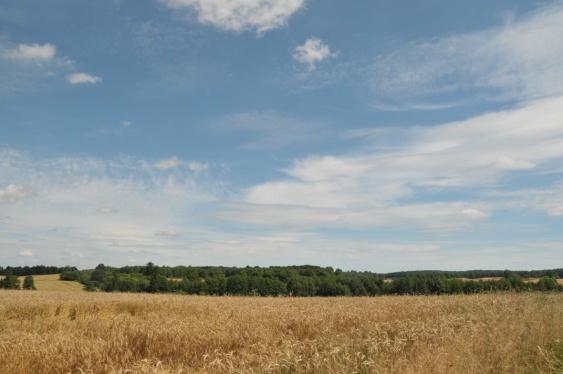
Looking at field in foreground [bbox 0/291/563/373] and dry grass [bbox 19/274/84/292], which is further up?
field in foreground [bbox 0/291/563/373]

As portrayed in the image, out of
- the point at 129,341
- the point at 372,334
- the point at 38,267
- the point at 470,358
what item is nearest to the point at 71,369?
the point at 129,341

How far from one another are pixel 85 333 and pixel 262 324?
391 centimetres

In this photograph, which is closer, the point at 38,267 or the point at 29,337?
the point at 29,337

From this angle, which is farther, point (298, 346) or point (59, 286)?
point (59, 286)

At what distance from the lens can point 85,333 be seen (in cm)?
973

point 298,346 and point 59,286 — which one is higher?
point 298,346

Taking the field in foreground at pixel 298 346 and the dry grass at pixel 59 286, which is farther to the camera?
the dry grass at pixel 59 286

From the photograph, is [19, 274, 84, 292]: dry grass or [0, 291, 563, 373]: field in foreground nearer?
[0, 291, 563, 373]: field in foreground

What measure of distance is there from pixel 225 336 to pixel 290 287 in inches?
2591

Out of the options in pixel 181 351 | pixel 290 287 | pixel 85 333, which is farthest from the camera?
pixel 290 287

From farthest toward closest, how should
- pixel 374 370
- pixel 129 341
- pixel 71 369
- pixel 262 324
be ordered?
1. pixel 262 324
2. pixel 129 341
3. pixel 71 369
4. pixel 374 370

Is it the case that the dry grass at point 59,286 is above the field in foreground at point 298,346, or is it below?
below

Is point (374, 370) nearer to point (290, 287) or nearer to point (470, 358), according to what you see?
point (470, 358)

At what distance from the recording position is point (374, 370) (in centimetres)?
526
